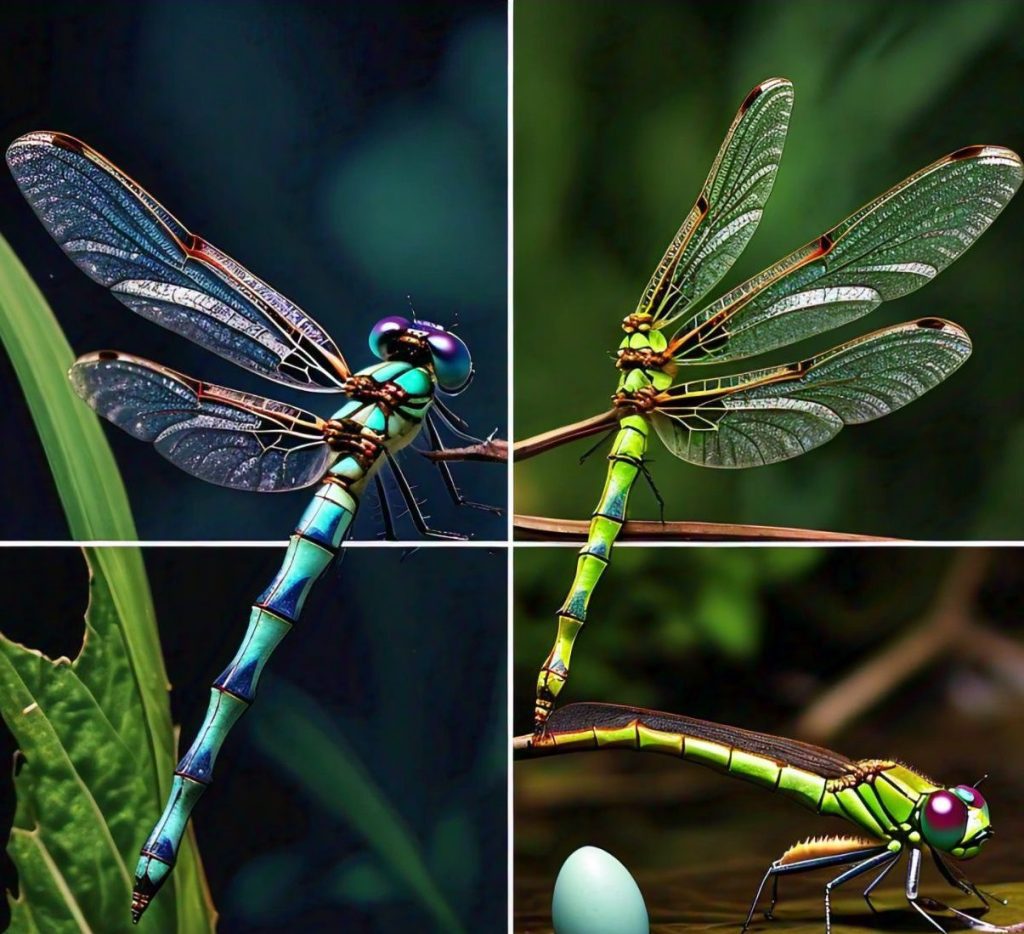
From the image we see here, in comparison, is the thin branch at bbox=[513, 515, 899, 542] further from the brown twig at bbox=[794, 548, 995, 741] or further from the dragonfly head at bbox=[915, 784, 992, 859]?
the dragonfly head at bbox=[915, 784, 992, 859]

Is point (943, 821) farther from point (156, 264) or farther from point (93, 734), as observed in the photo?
point (156, 264)

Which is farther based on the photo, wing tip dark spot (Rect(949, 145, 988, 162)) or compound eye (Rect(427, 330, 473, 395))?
compound eye (Rect(427, 330, 473, 395))

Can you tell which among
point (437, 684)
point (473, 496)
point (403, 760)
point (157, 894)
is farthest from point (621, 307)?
point (157, 894)

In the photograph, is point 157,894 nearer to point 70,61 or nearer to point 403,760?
point 403,760

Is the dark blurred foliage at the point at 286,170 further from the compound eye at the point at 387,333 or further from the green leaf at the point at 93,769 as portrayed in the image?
the green leaf at the point at 93,769

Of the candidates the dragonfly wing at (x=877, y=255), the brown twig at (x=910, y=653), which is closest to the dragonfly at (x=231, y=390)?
the dragonfly wing at (x=877, y=255)

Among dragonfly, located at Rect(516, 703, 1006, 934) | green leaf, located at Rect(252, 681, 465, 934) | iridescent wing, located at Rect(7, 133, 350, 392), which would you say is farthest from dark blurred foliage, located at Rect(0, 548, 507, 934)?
iridescent wing, located at Rect(7, 133, 350, 392)
